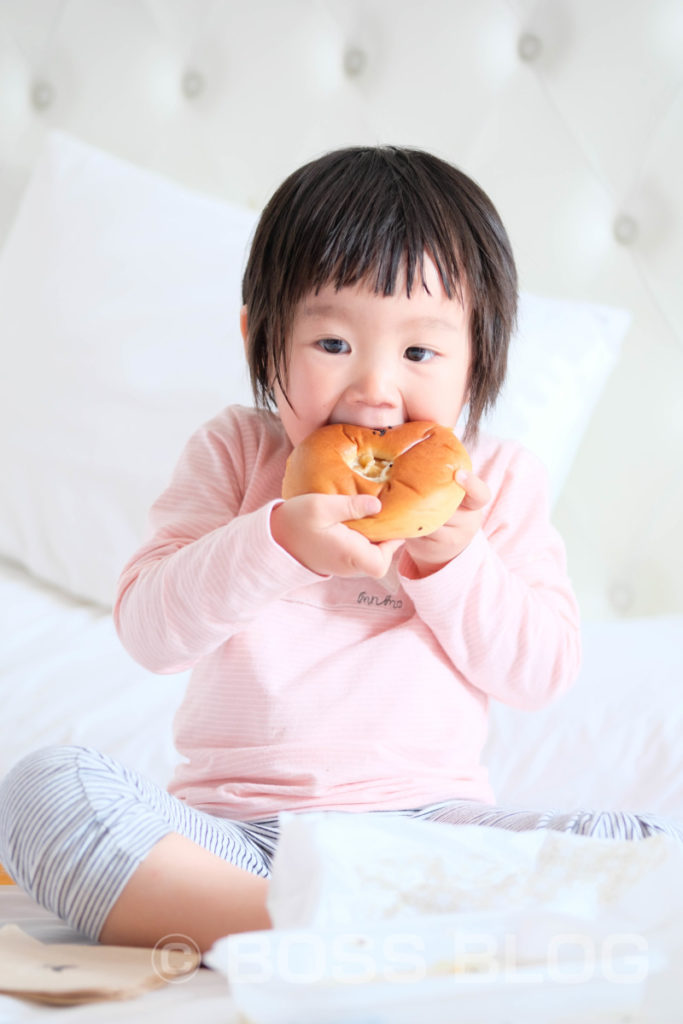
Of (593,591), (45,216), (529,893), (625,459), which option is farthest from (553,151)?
(529,893)

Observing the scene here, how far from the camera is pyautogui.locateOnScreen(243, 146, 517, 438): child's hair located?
2.82ft

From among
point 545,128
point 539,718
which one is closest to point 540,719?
point 539,718

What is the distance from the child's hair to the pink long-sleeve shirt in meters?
0.15

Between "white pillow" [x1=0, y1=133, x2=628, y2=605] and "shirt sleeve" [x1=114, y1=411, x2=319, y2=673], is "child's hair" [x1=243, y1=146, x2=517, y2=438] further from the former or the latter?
"white pillow" [x1=0, y1=133, x2=628, y2=605]

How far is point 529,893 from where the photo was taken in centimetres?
60

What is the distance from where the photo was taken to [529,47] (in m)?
1.58

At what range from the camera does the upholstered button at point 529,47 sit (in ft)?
5.17

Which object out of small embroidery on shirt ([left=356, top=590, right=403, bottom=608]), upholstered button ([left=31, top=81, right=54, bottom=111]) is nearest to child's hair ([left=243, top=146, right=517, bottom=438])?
small embroidery on shirt ([left=356, top=590, right=403, bottom=608])

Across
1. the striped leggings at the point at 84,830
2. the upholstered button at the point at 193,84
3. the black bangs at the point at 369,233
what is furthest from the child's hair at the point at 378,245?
the upholstered button at the point at 193,84

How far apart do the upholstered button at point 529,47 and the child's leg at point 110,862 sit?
129 centimetres

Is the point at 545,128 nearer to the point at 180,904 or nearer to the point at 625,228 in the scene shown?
the point at 625,228

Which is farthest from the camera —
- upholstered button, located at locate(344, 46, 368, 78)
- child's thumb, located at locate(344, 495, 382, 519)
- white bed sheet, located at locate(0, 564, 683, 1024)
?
upholstered button, located at locate(344, 46, 368, 78)

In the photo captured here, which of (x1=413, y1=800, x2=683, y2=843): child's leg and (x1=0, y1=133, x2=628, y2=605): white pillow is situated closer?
(x1=413, y1=800, x2=683, y2=843): child's leg

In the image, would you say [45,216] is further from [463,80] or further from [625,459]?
[625,459]
